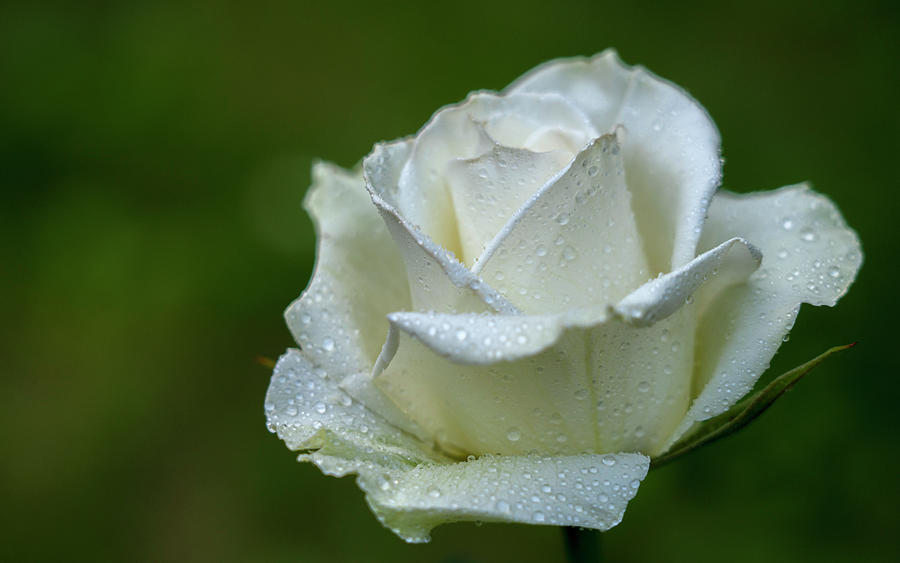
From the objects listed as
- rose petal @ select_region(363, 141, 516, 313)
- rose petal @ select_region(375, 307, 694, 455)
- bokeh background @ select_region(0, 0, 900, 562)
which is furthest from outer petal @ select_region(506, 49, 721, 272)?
bokeh background @ select_region(0, 0, 900, 562)

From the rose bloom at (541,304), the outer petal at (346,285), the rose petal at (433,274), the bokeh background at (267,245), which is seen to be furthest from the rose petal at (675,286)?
the bokeh background at (267,245)

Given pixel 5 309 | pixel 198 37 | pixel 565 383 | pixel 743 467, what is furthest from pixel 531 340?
pixel 198 37

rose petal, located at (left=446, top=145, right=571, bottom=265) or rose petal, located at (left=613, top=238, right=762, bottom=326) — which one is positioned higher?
rose petal, located at (left=446, top=145, right=571, bottom=265)

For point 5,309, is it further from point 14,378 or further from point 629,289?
point 629,289

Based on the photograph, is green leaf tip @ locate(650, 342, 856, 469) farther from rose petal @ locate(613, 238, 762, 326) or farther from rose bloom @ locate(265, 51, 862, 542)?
rose petal @ locate(613, 238, 762, 326)

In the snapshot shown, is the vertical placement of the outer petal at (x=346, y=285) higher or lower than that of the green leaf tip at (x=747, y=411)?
higher

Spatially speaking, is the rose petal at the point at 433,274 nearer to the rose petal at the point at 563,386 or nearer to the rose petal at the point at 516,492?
the rose petal at the point at 563,386

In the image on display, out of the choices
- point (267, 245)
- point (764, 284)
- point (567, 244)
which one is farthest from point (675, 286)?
point (267, 245)
